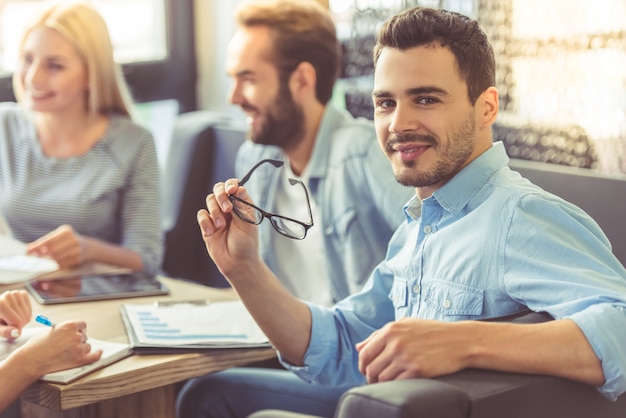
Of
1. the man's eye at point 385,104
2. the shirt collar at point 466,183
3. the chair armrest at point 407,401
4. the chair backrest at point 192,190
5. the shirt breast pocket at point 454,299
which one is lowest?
the chair backrest at point 192,190

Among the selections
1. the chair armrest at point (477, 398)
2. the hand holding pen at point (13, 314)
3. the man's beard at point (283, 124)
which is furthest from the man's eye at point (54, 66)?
the chair armrest at point (477, 398)

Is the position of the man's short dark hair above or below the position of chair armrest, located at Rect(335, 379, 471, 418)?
above

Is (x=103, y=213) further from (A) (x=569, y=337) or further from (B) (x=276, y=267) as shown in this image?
(A) (x=569, y=337)

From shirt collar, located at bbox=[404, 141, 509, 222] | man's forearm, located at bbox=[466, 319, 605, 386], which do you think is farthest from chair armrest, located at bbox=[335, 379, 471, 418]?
shirt collar, located at bbox=[404, 141, 509, 222]

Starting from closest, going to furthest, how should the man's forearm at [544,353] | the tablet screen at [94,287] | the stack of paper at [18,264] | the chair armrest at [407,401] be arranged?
1. the chair armrest at [407,401]
2. the man's forearm at [544,353]
3. the tablet screen at [94,287]
4. the stack of paper at [18,264]

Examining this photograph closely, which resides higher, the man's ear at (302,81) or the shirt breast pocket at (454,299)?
the man's ear at (302,81)

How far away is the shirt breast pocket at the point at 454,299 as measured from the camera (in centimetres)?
155

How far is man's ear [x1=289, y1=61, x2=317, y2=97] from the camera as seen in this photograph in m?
2.59

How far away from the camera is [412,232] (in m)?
1.77

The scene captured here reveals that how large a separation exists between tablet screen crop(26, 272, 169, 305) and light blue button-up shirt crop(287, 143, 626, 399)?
0.55m

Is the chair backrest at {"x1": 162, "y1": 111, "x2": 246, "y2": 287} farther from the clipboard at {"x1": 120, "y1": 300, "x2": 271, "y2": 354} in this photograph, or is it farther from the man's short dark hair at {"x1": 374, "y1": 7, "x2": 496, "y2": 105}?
the man's short dark hair at {"x1": 374, "y1": 7, "x2": 496, "y2": 105}

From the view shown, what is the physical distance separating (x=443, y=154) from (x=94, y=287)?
950mm

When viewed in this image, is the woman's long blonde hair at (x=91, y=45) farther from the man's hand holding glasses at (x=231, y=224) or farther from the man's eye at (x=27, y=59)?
the man's hand holding glasses at (x=231, y=224)

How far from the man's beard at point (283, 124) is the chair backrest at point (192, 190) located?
73cm
